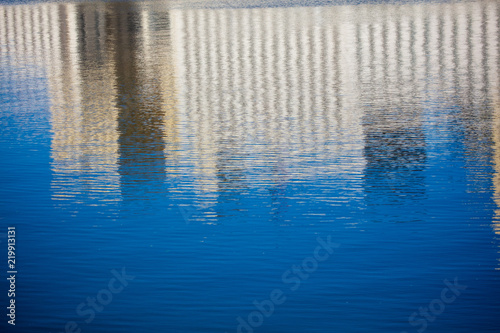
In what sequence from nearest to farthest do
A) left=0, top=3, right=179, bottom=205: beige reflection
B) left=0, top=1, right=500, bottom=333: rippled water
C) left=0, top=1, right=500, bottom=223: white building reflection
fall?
left=0, top=1, right=500, bottom=333: rippled water < left=0, top=1, right=500, bottom=223: white building reflection < left=0, top=3, right=179, bottom=205: beige reflection

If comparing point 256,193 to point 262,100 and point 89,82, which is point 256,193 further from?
point 89,82

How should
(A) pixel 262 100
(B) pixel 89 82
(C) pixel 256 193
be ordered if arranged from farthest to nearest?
(B) pixel 89 82 → (A) pixel 262 100 → (C) pixel 256 193

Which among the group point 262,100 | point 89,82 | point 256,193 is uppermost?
point 89,82

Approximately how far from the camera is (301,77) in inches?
762

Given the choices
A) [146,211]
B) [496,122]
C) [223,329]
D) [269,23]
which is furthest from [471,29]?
[223,329]

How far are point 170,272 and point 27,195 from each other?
11.7 ft

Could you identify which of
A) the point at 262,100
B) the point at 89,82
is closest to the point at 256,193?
the point at 262,100

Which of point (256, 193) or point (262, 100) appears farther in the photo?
point (262, 100)

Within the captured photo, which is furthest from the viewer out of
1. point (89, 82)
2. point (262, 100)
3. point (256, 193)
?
point (89, 82)

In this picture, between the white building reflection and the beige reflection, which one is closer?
the white building reflection

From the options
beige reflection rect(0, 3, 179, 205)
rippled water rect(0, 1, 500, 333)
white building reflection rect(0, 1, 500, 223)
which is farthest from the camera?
beige reflection rect(0, 3, 179, 205)

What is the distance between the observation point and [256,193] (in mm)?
10172

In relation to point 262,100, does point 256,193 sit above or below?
below

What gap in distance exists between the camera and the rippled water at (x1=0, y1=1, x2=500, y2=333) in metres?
7.16
